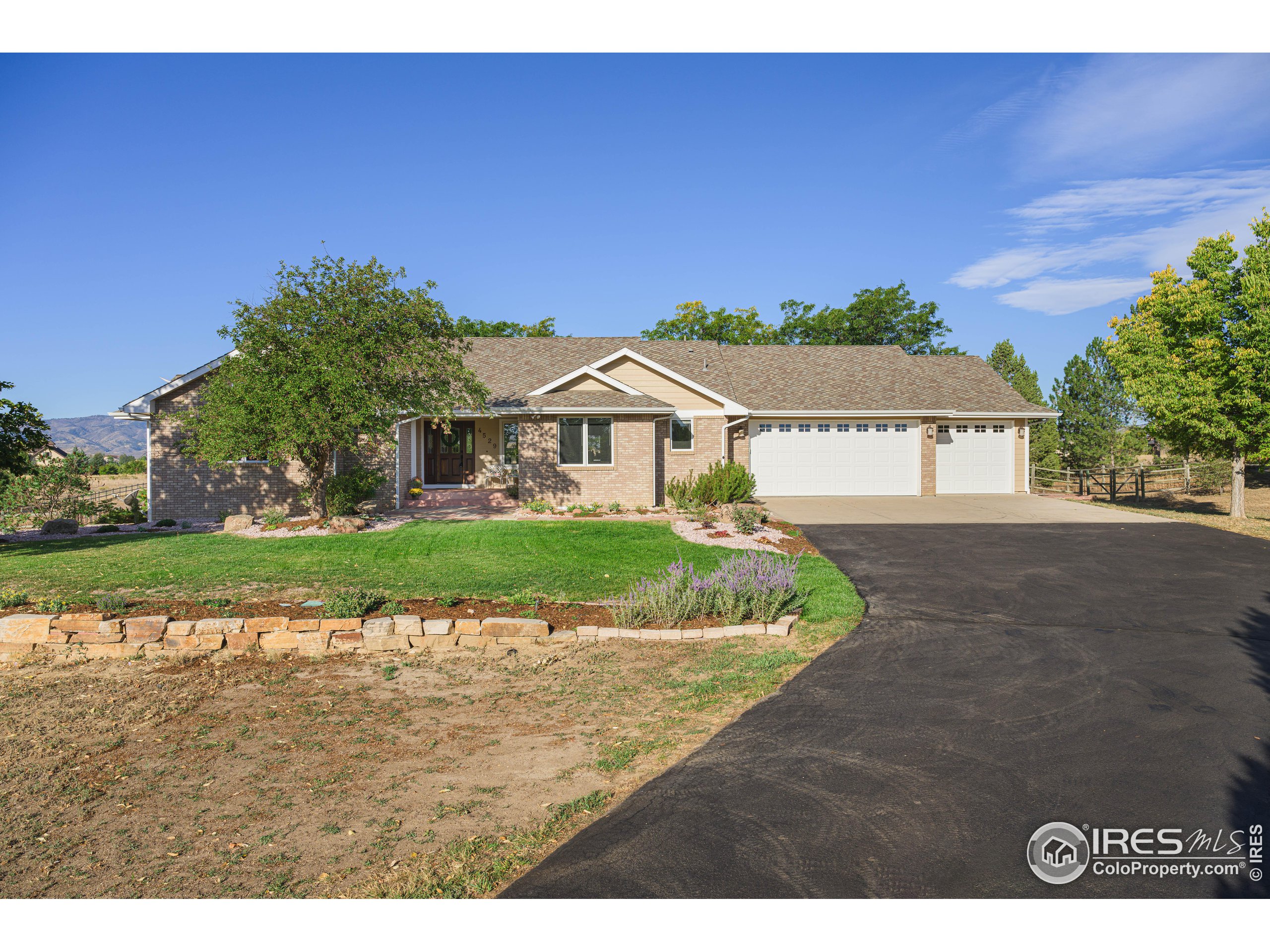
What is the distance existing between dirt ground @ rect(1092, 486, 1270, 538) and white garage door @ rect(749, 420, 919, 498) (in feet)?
19.7

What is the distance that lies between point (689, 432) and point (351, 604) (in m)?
15.9

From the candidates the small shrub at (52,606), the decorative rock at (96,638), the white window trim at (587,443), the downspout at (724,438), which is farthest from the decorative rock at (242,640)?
the downspout at (724,438)

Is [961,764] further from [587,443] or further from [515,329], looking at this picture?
[515,329]

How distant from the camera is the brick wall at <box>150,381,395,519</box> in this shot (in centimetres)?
1858

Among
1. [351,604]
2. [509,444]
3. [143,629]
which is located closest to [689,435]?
[509,444]

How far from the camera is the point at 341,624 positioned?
25.3ft

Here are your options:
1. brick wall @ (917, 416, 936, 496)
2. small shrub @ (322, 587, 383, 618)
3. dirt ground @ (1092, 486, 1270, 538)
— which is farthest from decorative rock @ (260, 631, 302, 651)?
brick wall @ (917, 416, 936, 496)

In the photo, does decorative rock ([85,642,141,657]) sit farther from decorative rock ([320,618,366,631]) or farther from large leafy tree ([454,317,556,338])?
large leafy tree ([454,317,556,338])

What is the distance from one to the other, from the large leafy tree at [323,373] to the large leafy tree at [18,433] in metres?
2.52

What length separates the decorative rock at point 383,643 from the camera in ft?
25.1

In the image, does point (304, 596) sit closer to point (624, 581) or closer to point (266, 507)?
point (624, 581)

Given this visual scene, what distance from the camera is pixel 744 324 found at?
44062mm

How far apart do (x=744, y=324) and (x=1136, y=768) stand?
41.2 meters

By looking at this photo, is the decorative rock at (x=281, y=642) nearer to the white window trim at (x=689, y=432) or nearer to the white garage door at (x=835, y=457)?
the white window trim at (x=689, y=432)
